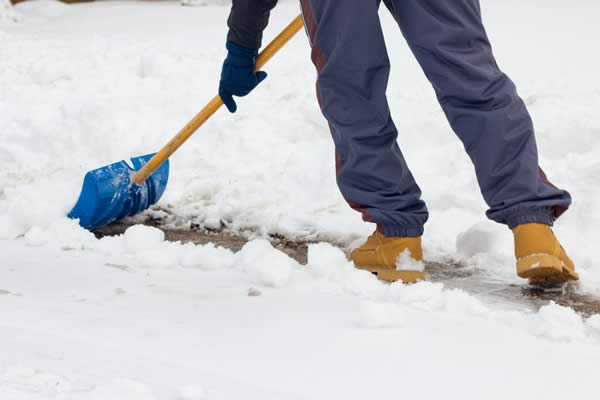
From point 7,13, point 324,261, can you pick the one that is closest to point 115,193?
point 324,261

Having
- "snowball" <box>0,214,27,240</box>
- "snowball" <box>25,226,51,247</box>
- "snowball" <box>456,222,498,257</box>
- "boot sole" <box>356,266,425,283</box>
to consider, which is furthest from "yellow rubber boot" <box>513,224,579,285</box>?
"snowball" <box>0,214,27,240</box>

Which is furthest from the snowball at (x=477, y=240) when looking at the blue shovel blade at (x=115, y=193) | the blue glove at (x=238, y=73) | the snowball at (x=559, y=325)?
the blue shovel blade at (x=115, y=193)

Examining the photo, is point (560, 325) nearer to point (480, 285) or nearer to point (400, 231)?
point (480, 285)

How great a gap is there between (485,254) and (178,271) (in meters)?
0.93

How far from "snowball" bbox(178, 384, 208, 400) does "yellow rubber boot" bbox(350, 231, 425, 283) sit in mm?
953

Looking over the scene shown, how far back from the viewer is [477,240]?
8.48ft

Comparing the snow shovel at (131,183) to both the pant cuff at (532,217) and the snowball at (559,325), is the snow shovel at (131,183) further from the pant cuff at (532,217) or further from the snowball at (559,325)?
the snowball at (559,325)

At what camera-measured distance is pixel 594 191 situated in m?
2.73

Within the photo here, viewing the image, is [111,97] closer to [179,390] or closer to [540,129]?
[540,129]

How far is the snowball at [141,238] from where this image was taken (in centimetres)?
248

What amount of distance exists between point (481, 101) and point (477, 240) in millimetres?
586

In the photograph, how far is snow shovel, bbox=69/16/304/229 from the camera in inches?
115

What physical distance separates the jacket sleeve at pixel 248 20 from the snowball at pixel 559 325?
4.09ft

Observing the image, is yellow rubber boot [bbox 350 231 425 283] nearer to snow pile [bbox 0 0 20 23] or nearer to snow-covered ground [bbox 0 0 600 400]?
snow-covered ground [bbox 0 0 600 400]
